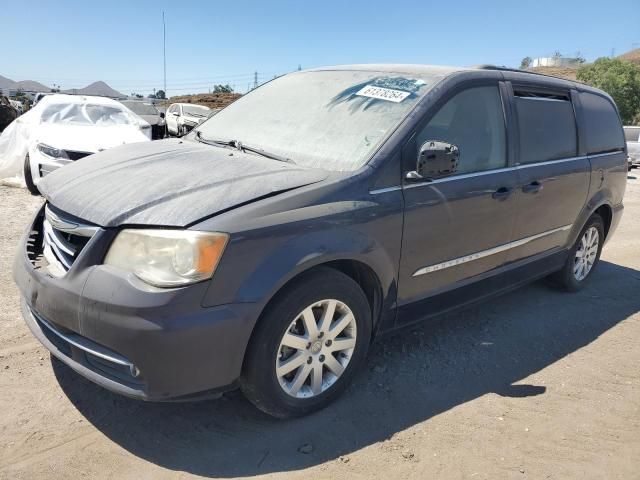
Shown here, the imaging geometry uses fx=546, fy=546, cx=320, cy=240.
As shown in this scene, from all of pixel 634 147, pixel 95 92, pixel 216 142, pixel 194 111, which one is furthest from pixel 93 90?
pixel 216 142

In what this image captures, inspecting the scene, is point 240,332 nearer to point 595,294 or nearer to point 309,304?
point 309,304

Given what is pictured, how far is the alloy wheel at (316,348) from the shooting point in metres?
2.74

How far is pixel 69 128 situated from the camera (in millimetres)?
8359

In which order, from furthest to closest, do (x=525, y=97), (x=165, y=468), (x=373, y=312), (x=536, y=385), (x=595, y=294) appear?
(x=595, y=294)
(x=525, y=97)
(x=536, y=385)
(x=373, y=312)
(x=165, y=468)

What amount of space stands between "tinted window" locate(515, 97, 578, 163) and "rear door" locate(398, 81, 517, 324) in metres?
0.28

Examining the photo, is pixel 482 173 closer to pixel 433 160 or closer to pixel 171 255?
pixel 433 160

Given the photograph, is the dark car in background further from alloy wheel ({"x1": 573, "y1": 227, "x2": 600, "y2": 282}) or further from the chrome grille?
the chrome grille

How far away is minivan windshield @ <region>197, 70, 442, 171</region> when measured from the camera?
3.13 m

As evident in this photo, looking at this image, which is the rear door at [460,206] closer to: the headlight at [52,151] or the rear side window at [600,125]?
the rear side window at [600,125]

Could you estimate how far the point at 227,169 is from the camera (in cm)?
295

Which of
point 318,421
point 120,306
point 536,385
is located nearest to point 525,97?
point 536,385

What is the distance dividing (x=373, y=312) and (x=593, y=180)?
2.81 metres

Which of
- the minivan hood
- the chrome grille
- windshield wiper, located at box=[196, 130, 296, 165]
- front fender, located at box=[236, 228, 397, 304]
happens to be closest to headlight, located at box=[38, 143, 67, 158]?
windshield wiper, located at box=[196, 130, 296, 165]

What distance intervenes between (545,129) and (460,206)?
1.38 metres
